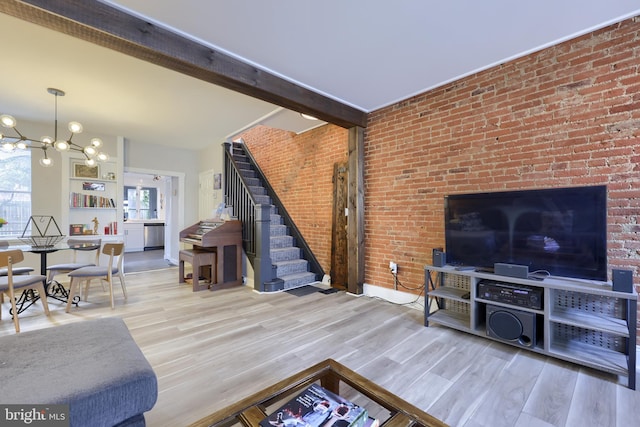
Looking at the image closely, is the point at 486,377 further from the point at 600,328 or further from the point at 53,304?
the point at 53,304

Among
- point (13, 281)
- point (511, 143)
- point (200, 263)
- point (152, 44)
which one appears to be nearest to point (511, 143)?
point (511, 143)

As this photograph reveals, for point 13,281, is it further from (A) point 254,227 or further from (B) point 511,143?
(B) point 511,143

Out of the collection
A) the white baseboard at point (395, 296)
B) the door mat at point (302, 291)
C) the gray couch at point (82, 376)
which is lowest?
the door mat at point (302, 291)

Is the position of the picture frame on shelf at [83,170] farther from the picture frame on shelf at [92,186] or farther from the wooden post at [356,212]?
the wooden post at [356,212]

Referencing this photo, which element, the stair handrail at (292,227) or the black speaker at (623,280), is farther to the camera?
the stair handrail at (292,227)

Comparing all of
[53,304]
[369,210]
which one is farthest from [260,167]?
[53,304]

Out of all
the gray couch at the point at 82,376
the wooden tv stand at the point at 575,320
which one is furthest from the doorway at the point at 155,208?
the wooden tv stand at the point at 575,320

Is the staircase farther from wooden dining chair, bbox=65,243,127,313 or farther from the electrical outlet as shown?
→ wooden dining chair, bbox=65,243,127,313

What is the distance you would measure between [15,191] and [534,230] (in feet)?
23.3

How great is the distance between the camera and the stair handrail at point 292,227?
4707mm

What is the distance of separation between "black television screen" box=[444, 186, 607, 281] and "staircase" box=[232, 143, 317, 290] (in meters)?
2.38

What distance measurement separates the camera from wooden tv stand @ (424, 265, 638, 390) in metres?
1.83

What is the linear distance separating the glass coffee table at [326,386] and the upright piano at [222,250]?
3.26 m

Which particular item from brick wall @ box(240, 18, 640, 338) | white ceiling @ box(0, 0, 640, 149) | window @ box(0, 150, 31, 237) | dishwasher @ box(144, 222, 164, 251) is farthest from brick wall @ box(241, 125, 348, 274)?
dishwasher @ box(144, 222, 164, 251)
